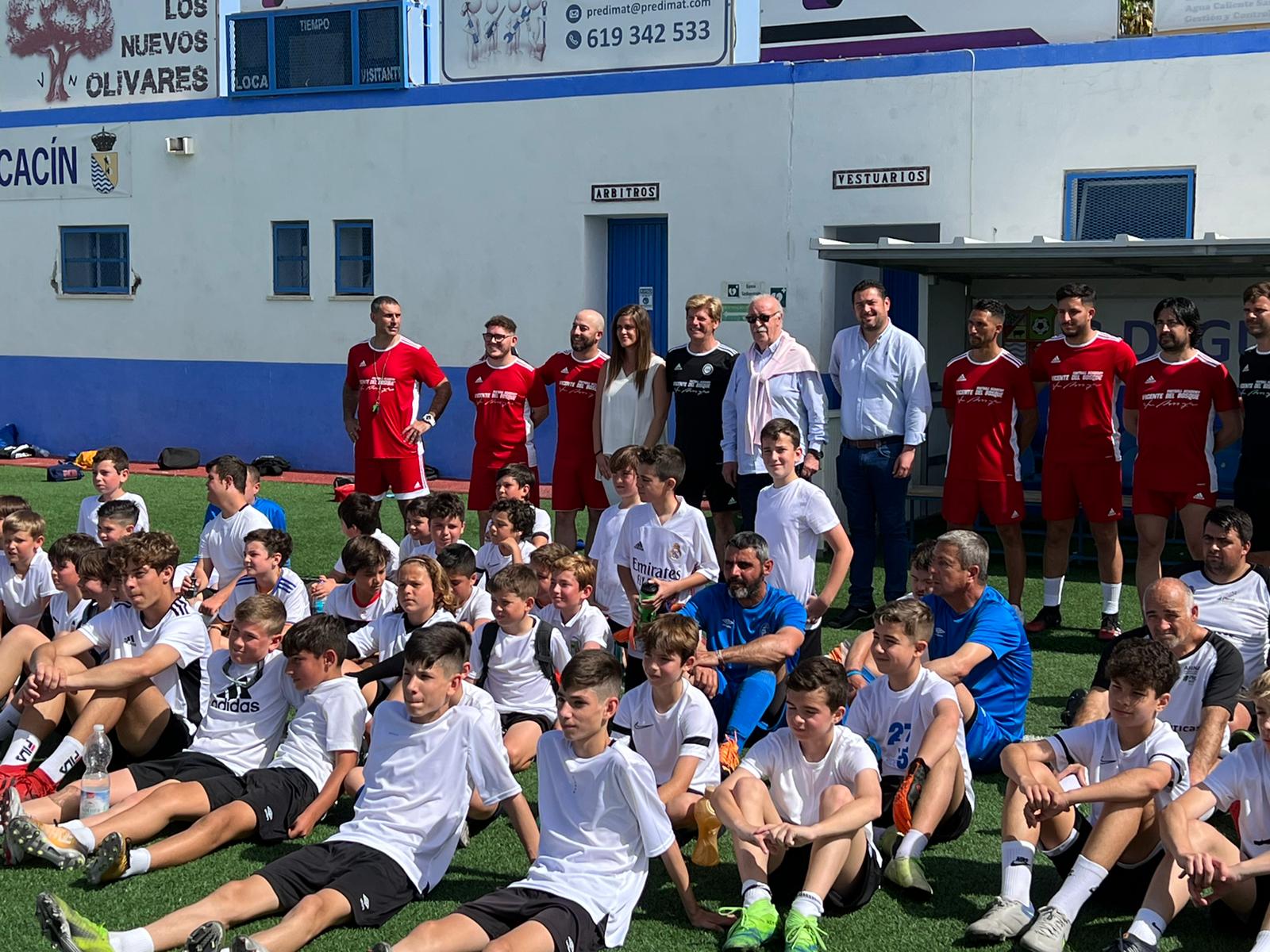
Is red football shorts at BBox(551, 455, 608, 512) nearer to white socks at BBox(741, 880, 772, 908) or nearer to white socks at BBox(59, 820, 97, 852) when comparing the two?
white socks at BBox(59, 820, 97, 852)

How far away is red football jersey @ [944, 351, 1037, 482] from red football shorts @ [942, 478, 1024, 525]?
0.04 metres

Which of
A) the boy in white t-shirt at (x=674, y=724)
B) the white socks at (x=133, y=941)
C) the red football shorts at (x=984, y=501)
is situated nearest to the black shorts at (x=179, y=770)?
the white socks at (x=133, y=941)

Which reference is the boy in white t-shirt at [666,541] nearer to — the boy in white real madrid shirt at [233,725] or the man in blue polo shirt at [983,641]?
the man in blue polo shirt at [983,641]

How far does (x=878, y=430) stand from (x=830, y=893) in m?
4.78

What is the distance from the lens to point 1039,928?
15.5ft

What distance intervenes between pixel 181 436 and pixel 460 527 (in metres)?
11.8

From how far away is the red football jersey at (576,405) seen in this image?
395 inches

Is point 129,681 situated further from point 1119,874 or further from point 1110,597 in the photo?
point 1110,597

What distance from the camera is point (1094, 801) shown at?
489cm

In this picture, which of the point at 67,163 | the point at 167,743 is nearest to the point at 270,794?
the point at 167,743

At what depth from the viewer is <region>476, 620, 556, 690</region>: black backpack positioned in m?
6.75

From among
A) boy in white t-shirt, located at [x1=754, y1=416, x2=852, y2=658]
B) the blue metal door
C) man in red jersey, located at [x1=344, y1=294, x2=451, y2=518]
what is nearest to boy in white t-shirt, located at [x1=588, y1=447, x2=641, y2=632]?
boy in white t-shirt, located at [x1=754, y1=416, x2=852, y2=658]

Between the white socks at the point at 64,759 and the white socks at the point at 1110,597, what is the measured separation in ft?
19.1

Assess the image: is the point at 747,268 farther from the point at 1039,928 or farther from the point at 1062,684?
the point at 1039,928
